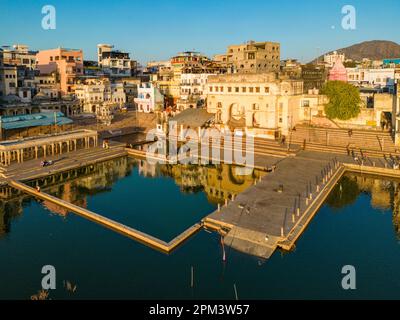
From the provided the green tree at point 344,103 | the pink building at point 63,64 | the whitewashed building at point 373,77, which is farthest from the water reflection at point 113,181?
the pink building at point 63,64

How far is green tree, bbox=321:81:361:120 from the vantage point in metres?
48.1

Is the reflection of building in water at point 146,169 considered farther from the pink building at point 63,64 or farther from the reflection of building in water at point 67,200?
the pink building at point 63,64

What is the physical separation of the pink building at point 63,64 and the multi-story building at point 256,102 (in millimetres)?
43959

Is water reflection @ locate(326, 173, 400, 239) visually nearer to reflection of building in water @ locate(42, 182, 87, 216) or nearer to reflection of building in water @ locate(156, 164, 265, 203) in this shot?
reflection of building in water @ locate(156, 164, 265, 203)

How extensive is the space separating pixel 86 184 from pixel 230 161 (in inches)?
630

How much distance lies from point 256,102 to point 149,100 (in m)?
28.7

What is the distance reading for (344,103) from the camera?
48.2 metres

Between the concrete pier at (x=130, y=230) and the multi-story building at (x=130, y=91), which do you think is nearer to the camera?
the concrete pier at (x=130, y=230)

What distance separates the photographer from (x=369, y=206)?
1142 inches

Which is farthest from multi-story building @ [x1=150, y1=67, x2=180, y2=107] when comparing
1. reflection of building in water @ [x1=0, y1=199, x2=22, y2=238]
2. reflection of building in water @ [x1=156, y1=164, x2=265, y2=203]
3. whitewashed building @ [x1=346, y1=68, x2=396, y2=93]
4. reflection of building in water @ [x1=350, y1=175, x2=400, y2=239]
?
reflection of building in water @ [x1=0, y1=199, x2=22, y2=238]

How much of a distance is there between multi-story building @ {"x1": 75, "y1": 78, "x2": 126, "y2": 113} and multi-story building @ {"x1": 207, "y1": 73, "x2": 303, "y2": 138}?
28819mm

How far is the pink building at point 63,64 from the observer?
278ft

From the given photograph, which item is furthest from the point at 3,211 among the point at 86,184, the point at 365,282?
the point at 365,282
